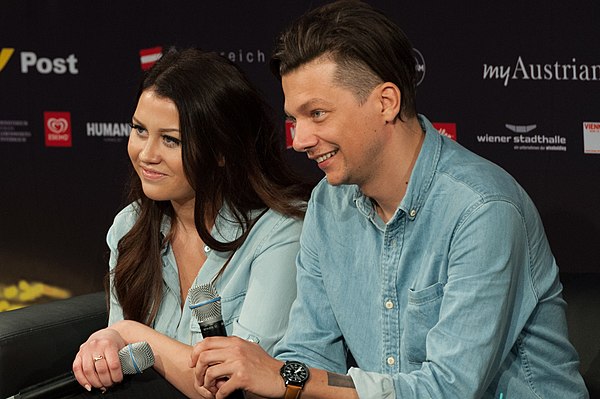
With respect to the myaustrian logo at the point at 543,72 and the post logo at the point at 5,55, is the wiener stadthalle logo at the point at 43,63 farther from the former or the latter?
the myaustrian logo at the point at 543,72

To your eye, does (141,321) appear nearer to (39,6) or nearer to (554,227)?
(554,227)

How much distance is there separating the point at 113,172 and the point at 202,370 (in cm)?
258

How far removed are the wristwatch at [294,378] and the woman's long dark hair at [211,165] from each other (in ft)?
2.39

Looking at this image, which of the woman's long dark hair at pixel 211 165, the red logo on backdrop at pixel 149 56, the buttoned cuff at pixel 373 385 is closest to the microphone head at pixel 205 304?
the buttoned cuff at pixel 373 385

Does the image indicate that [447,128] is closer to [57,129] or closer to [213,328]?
[57,129]

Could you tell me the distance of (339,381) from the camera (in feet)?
6.72

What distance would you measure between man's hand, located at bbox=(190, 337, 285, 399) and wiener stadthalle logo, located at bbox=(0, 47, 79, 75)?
273 cm

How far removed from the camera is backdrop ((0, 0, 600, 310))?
373 centimetres

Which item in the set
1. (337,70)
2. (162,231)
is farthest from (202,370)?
(162,231)

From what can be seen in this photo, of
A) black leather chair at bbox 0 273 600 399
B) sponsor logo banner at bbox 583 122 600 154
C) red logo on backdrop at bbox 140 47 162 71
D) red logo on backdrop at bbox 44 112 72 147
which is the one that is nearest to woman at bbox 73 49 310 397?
black leather chair at bbox 0 273 600 399

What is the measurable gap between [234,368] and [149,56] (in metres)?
2.63

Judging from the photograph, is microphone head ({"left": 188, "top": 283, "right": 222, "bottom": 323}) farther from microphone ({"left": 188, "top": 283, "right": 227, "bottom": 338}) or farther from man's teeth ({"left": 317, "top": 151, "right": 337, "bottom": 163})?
man's teeth ({"left": 317, "top": 151, "right": 337, "bottom": 163})

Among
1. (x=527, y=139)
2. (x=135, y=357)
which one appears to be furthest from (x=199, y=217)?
(x=527, y=139)

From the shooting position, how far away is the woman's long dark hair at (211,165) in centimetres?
270
